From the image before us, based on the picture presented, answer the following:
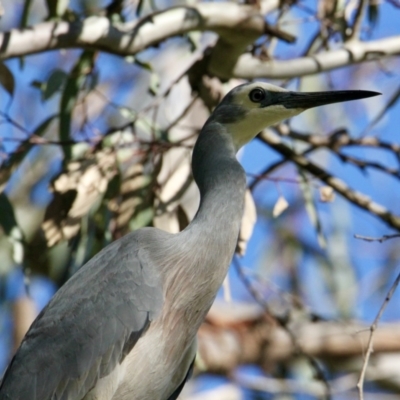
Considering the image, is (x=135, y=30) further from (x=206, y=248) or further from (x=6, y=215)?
(x=206, y=248)

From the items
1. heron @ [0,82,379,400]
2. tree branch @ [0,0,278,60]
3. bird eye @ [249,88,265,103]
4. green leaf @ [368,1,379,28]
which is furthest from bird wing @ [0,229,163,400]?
green leaf @ [368,1,379,28]

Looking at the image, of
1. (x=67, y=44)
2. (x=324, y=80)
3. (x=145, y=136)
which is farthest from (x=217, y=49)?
Answer: (x=324, y=80)

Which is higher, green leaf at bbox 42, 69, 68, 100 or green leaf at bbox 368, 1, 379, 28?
green leaf at bbox 42, 69, 68, 100

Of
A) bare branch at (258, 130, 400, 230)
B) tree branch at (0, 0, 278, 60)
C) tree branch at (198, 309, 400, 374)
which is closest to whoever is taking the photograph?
tree branch at (0, 0, 278, 60)

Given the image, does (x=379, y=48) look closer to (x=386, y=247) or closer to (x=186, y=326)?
(x=186, y=326)

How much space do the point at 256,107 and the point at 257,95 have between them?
0.15 feet

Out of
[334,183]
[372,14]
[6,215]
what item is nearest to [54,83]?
[6,215]

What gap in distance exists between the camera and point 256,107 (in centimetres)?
301

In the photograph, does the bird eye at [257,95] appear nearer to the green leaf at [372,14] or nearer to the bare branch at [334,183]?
the bare branch at [334,183]

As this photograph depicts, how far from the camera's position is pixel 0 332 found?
17.8 feet

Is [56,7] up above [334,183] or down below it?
above

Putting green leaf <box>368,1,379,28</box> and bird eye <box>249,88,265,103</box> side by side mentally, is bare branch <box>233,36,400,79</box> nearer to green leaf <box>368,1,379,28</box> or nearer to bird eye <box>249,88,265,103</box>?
green leaf <box>368,1,379,28</box>

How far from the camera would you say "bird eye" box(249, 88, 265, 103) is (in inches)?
119

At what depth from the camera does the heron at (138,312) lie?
260 centimetres
